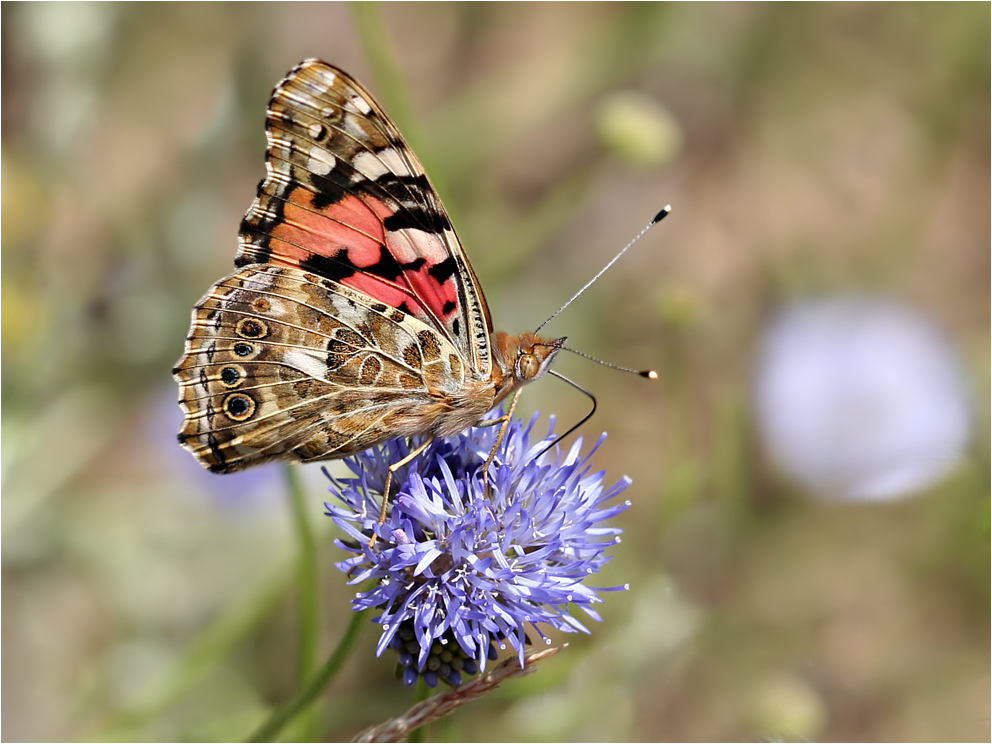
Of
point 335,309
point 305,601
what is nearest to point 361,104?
point 335,309

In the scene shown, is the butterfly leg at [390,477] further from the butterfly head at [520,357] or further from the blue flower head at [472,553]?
the butterfly head at [520,357]

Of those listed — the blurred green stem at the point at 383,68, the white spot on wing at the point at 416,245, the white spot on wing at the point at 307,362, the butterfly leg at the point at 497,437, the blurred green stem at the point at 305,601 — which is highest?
the blurred green stem at the point at 383,68

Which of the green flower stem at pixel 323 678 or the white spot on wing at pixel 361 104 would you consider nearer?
the green flower stem at pixel 323 678

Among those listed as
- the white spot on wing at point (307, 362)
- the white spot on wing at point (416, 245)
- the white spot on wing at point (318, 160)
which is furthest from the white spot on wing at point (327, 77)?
the white spot on wing at point (307, 362)

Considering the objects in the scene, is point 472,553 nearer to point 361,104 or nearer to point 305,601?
point 305,601

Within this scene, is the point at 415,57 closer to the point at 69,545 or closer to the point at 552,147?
the point at 552,147

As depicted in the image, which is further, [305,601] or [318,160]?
[305,601]

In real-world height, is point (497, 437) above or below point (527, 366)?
below

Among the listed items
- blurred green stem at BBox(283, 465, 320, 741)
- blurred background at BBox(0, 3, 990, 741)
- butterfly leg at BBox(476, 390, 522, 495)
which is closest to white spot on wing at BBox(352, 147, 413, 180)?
butterfly leg at BBox(476, 390, 522, 495)

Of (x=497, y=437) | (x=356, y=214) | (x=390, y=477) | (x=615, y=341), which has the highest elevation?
(x=615, y=341)
